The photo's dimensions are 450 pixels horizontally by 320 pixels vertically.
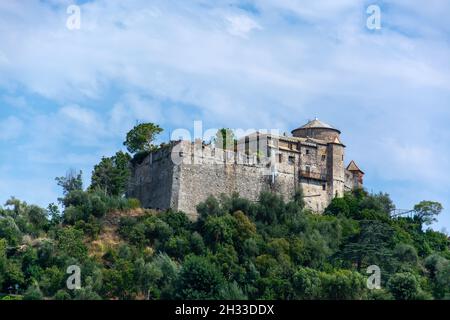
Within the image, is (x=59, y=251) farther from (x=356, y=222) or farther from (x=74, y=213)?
(x=356, y=222)

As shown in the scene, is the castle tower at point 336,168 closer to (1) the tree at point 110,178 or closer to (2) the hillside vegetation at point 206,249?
(2) the hillside vegetation at point 206,249

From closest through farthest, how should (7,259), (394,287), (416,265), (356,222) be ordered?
(394,287), (7,259), (416,265), (356,222)

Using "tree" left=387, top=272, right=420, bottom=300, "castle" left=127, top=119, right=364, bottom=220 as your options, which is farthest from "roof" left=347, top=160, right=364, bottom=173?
"tree" left=387, top=272, right=420, bottom=300

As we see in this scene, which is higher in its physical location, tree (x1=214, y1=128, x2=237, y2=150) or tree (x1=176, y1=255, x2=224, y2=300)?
tree (x1=214, y1=128, x2=237, y2=150)

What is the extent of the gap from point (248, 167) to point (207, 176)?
3504mm

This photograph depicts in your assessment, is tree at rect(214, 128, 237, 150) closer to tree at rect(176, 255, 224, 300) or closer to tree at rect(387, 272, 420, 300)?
tree at rect(176, 255, 224, 300)

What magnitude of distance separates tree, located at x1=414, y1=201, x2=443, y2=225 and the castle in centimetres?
459

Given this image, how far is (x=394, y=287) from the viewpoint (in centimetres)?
5978

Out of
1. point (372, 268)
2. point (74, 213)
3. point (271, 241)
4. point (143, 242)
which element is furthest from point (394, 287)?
point (74, 213)

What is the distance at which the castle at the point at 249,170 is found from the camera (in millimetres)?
Answer: 70188

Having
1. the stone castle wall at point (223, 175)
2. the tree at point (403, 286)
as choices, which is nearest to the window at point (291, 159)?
the stone castle wall at point (223, 175)

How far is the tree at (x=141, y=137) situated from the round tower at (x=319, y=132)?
32.5 ft

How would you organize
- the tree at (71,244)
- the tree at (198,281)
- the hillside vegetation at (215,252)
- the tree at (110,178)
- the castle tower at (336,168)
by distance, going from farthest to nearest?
the castle tower at (336,168), the tree at (110,178), the tree at (71,244), the hillside vegetation at (215,252), the tree at (198,281)

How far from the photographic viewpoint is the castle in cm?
7019
